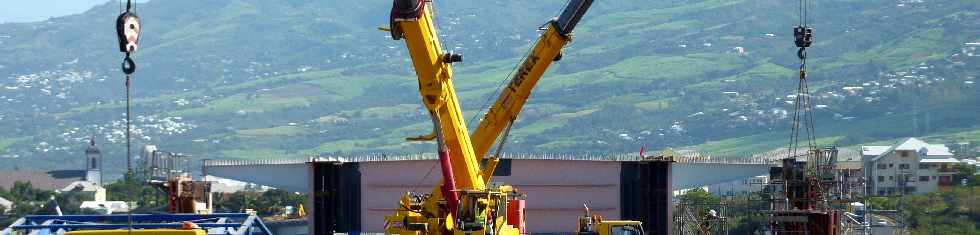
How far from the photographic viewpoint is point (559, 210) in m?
94.3

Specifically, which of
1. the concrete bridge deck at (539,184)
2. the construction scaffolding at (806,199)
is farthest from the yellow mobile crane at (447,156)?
the concrete bridge deck at (539,184)

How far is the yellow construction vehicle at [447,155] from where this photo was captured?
2427 inches

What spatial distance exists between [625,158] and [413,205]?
2937 cm

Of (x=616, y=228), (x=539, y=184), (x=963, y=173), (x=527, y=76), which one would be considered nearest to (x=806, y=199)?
(x=616, y=228)

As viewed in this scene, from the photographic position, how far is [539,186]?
310 feet

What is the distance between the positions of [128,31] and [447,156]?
92.0ft

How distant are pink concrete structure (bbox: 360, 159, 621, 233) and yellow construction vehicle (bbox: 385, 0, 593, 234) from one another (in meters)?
18.2

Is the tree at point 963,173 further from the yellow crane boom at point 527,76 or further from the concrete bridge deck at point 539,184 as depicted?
the yellow crane boom at point 527,76

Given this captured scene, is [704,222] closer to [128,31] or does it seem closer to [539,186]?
[128,31]

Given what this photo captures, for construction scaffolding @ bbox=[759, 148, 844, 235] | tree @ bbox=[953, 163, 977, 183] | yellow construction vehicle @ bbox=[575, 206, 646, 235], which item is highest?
tree @ bbox=[953, 163, 977, 183]

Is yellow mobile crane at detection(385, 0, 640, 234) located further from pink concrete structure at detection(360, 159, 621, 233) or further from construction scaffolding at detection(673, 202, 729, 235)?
pink concrete structure at detection(360, 159, 621, 233)

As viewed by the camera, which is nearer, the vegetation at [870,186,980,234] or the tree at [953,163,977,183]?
the vegetation at [870,186,980,234]

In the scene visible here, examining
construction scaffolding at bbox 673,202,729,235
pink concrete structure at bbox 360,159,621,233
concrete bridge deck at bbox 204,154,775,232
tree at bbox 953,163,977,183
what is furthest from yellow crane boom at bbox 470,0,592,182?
tree at bbox 953,163,977,183

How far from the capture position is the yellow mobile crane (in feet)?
202
